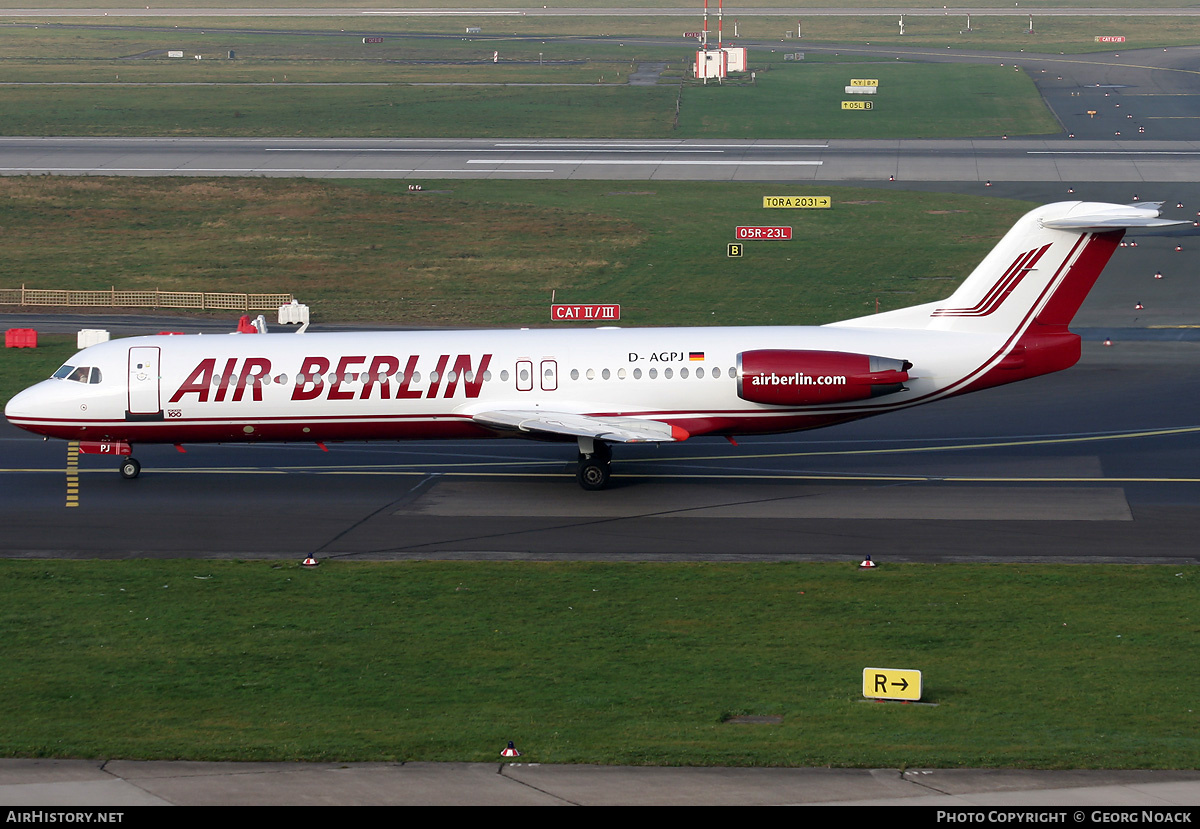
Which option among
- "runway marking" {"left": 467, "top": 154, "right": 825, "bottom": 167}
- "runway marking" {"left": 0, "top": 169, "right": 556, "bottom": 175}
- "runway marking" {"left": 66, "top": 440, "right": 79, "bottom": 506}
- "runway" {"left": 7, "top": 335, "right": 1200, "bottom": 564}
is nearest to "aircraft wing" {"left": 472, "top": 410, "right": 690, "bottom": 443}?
"runway" {"left": 7, "top": 335, "right": 1200, "bottom": 564}

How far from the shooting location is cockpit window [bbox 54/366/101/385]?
122ft

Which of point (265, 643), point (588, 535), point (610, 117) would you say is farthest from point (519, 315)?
point (610, 117)

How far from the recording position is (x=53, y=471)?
128ft

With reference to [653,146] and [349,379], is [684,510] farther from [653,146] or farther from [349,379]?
[653,146]

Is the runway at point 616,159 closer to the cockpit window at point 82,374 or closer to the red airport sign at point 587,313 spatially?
the red airport sign at point 587,313

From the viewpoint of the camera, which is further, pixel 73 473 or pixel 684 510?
pixel 73 473

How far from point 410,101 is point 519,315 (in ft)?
202

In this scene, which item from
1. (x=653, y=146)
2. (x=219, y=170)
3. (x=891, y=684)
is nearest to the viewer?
(x=891, y=684)

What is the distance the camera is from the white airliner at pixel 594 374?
119 ft

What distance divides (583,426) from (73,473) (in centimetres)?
1456

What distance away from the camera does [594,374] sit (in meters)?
36.6

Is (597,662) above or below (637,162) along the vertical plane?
below

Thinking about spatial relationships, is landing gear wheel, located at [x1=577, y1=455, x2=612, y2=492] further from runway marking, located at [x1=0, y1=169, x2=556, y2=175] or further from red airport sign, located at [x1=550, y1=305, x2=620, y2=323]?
runway marking, located at [x1=0, y1=169, x2=556, y2=175]

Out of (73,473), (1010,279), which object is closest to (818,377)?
(1010,279)
